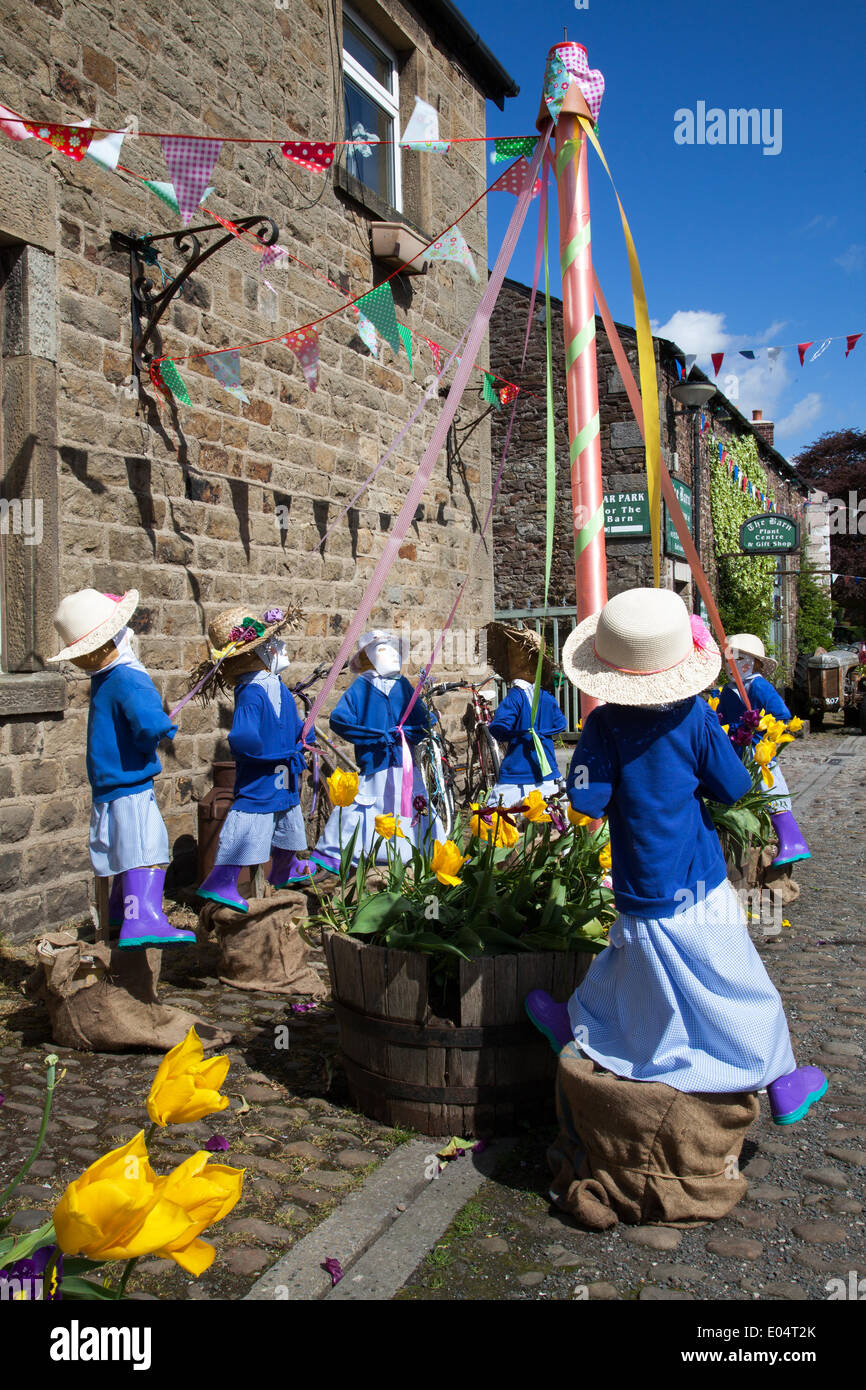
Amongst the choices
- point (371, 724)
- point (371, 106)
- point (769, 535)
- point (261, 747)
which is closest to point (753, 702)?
point (371, 724)

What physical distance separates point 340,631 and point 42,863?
3226mm

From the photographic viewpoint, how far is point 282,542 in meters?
6.98

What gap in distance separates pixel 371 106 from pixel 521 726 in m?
5.66

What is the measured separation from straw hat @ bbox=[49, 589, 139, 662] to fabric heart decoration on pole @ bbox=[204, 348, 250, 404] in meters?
2.57

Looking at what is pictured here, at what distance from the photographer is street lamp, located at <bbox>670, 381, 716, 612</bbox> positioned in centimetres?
1463

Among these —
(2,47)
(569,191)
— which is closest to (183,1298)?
(569,191)

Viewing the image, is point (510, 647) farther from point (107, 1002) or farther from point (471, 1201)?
point (471, 1201)

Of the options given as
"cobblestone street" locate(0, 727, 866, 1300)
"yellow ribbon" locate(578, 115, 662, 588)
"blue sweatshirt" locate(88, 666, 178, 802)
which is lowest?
"cobblestone street" locate(0, 727, 866, 1300)

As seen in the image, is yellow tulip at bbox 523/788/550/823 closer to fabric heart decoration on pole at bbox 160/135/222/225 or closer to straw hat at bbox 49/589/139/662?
straw hat at bbox 49/589/139/662

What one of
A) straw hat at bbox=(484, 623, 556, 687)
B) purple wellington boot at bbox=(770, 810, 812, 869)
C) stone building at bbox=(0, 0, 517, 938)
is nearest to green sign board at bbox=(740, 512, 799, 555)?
stone building at bbox=(0, 0, 517, 938)

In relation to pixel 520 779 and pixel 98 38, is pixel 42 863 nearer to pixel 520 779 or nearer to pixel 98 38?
pixel 520 779

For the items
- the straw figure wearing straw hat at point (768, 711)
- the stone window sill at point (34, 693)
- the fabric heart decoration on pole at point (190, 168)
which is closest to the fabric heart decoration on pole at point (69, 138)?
the fabric heart decoration on pole at point (190, 168)

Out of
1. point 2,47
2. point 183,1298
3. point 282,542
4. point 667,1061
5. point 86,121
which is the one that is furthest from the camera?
point 282,542

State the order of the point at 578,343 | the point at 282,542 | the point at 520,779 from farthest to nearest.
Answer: the point at 282,542
the point at 520,779
the point at 578,343
